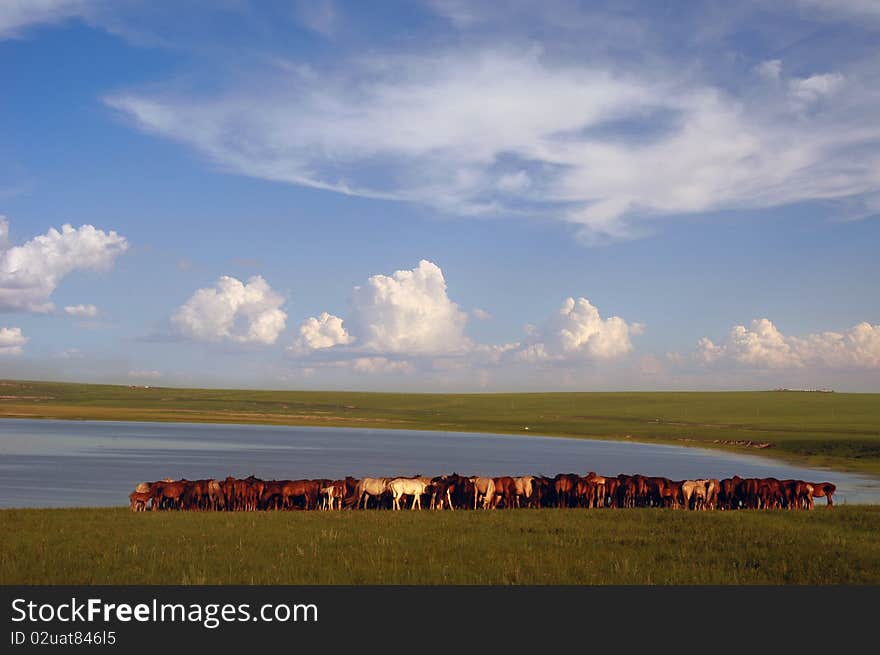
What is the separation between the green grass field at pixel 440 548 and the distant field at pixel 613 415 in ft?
139

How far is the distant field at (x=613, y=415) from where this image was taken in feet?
277

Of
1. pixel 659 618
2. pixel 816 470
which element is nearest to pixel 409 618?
pixel 659 618

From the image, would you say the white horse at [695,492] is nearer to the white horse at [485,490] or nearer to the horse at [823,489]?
the horse at [823,489]

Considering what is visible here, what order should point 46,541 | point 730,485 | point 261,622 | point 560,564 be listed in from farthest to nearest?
point 730,485 < point 46,541 < point 560,564 < point 261,622

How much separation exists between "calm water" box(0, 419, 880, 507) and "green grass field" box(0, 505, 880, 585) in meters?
13.5

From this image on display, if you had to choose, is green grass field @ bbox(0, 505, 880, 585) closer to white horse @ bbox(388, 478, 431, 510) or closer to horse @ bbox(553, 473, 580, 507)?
white horse @ bbox(388, 478, 431, 510)

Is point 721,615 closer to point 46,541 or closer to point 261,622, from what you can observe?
point 261,622

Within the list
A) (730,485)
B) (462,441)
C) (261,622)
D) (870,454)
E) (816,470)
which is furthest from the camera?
(462,441)

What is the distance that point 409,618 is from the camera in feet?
39.1

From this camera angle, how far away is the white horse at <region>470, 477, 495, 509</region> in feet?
96.8

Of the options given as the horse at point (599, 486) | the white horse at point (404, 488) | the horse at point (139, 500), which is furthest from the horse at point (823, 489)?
the horse at point (139, 500)

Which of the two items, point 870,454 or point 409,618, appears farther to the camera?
point 870,454

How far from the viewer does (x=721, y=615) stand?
41.3 feet

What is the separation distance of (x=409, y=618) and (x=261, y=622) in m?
2.05
